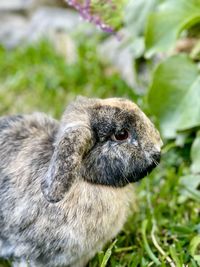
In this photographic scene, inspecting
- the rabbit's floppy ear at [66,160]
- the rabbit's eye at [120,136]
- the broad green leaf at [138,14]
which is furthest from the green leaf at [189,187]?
the broad green leaf at [138,14]

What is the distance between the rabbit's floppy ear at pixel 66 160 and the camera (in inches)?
86.8

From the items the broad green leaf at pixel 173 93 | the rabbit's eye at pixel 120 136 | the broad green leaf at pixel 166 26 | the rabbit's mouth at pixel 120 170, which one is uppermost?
the broad green leaf at pixel 166 26

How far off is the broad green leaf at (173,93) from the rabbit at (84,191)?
0.92m

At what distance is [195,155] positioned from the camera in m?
3.28

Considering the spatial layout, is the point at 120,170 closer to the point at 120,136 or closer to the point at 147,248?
the point at 120,136

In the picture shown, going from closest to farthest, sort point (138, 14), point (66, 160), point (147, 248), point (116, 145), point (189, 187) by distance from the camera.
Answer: point (66, 160), point (116, 145), point (147, 248), point (189, 187), point (138, 14)

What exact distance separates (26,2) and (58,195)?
5.71 meters

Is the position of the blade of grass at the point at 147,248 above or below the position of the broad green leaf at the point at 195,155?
below

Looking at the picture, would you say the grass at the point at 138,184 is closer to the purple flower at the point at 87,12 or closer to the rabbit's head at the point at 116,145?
the rabbit's head at the point at 116,145

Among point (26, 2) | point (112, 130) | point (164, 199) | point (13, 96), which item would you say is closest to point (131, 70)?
point (13, 96)

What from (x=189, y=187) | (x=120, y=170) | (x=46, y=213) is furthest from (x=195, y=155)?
(x=46, y=213)

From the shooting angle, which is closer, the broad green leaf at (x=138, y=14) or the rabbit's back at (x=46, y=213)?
the rabbit's back at (x=46, y=213)

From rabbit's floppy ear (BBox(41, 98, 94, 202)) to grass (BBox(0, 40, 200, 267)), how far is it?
0.51m

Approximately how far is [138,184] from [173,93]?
61 cm
